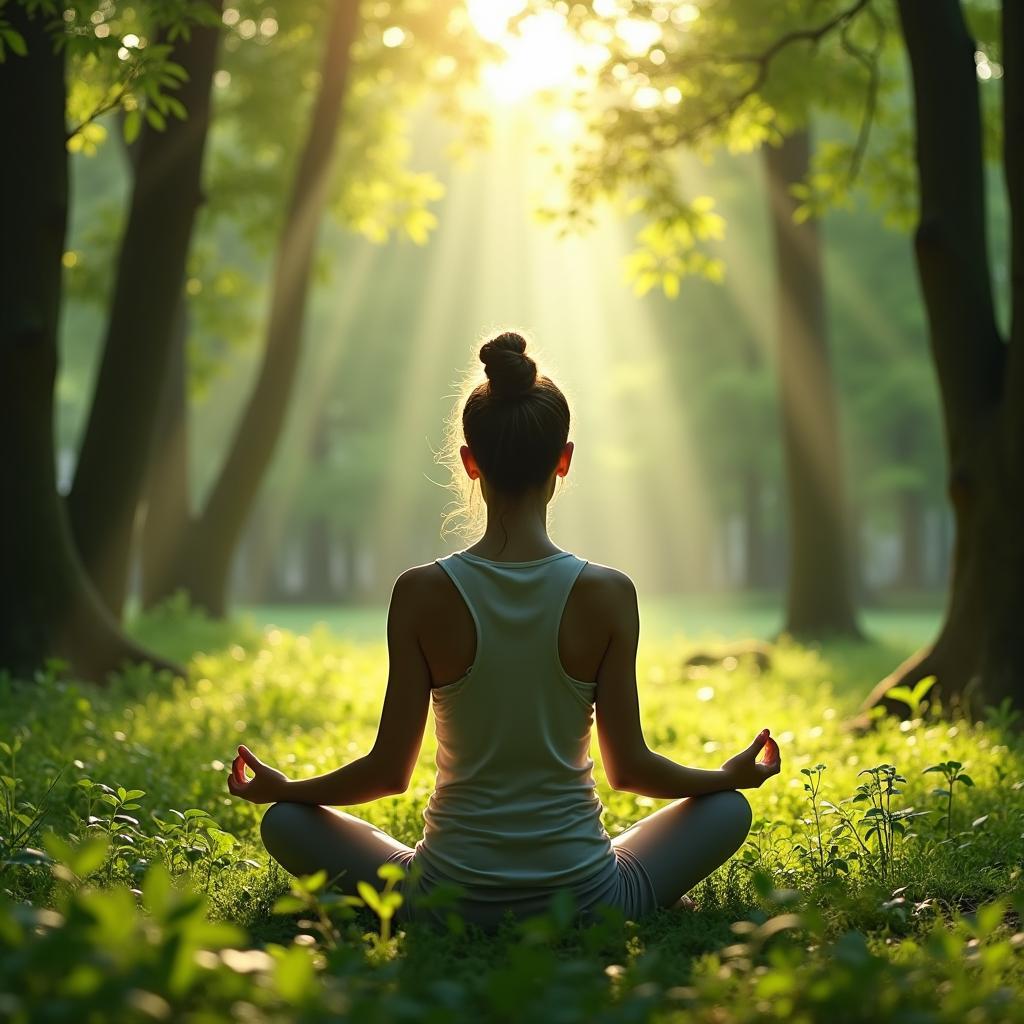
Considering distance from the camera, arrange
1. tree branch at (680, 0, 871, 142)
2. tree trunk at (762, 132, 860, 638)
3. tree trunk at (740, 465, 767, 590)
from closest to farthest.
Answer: tree branch at (680, 0, 871, 142), tree trunk at (762, 132, 860, 638), tree trunk at (740, 465, 767, 590)

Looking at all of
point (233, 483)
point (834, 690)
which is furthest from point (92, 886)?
point (233, 483)

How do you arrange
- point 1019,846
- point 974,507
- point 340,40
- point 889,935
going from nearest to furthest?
point 889,935 < point 1019,846 < point 974,507 < point 340,40

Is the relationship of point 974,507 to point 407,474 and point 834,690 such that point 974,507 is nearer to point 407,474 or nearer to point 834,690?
point 834,690

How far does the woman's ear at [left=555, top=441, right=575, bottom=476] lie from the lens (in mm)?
4125

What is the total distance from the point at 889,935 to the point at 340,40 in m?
13.1

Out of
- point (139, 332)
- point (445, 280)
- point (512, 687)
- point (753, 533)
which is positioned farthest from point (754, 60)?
point (445, 280)

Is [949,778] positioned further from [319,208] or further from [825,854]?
[319,208]

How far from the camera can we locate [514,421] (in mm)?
3979

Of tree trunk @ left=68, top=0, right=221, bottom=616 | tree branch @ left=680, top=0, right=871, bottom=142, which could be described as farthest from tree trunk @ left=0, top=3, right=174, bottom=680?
tree branch @ left=680, top=0, right=871, bottom=142

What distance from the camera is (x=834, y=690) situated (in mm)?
11484

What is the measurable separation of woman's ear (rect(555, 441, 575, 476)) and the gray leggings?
3.77 feet

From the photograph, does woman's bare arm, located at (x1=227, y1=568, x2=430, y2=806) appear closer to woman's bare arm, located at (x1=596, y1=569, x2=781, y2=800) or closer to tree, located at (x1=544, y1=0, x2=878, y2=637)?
woman's bare arm, located at (x1=596, y1=569, x2=781, y2=800)

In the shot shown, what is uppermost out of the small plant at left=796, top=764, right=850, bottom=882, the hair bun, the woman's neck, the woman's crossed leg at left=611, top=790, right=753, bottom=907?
the hair bun

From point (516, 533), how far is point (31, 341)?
5.69 m
